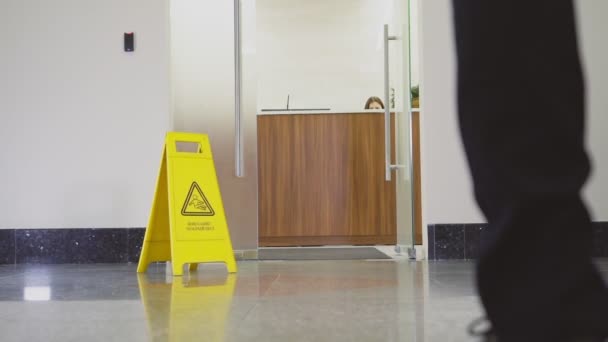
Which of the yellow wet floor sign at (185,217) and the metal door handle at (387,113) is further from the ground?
the metal door handle at (387,113)

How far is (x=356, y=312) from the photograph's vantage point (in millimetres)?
1658

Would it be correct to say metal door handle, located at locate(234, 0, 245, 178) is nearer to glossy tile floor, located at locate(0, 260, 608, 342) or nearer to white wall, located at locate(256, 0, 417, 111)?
glossy tile floor, located at locate(0, 260, 608, 342)

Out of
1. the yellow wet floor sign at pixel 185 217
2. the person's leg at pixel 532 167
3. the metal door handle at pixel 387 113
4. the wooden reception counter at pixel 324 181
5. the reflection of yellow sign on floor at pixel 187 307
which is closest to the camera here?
the person's leg at pixel 532 167

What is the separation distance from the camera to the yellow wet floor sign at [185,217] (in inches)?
116

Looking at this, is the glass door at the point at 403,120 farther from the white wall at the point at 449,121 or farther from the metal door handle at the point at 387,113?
the white wall at the point at 449,121

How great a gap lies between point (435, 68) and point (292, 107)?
3978 millimetres

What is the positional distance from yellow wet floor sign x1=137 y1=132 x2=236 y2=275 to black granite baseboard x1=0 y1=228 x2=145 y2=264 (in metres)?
0.53

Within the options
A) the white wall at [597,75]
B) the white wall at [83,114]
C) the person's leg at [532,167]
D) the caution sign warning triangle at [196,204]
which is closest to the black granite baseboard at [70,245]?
the white wall at [83,114]

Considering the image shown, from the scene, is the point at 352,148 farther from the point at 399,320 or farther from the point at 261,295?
the point at 399,320

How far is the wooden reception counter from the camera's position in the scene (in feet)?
17.2

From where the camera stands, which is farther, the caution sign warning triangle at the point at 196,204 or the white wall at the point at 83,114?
the white wall at the point at 83,114

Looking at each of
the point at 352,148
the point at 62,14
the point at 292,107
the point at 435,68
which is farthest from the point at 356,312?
the point at 292,107

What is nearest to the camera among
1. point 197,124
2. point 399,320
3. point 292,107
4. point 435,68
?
point 399,320

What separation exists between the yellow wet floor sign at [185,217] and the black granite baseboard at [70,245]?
53 centimetres
